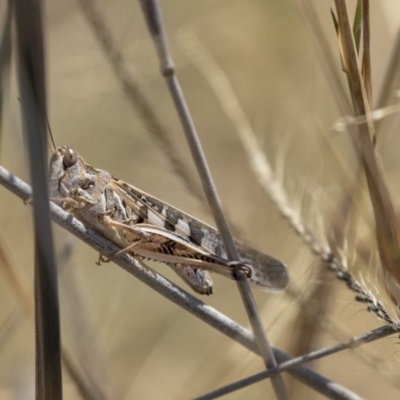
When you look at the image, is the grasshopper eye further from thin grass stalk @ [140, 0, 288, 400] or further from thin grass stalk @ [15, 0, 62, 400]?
thin grass stalk @ [15, 0, 62, 400]

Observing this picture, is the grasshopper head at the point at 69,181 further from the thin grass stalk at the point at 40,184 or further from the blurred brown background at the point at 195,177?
the thin grass stalk at the point at 40,184

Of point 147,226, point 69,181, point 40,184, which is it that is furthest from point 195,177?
point 40,184

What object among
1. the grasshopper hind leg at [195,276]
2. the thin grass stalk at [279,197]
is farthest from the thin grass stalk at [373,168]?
the grasshopper hind leg at [195,276]

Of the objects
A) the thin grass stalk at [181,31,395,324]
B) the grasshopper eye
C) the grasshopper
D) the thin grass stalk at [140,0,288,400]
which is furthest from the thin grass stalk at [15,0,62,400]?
the grasshopper eye

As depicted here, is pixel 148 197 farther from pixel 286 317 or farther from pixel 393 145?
pixel 393 145

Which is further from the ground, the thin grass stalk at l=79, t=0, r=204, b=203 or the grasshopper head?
the thin grass stalk at l=79, t=0, r=204, b=203
